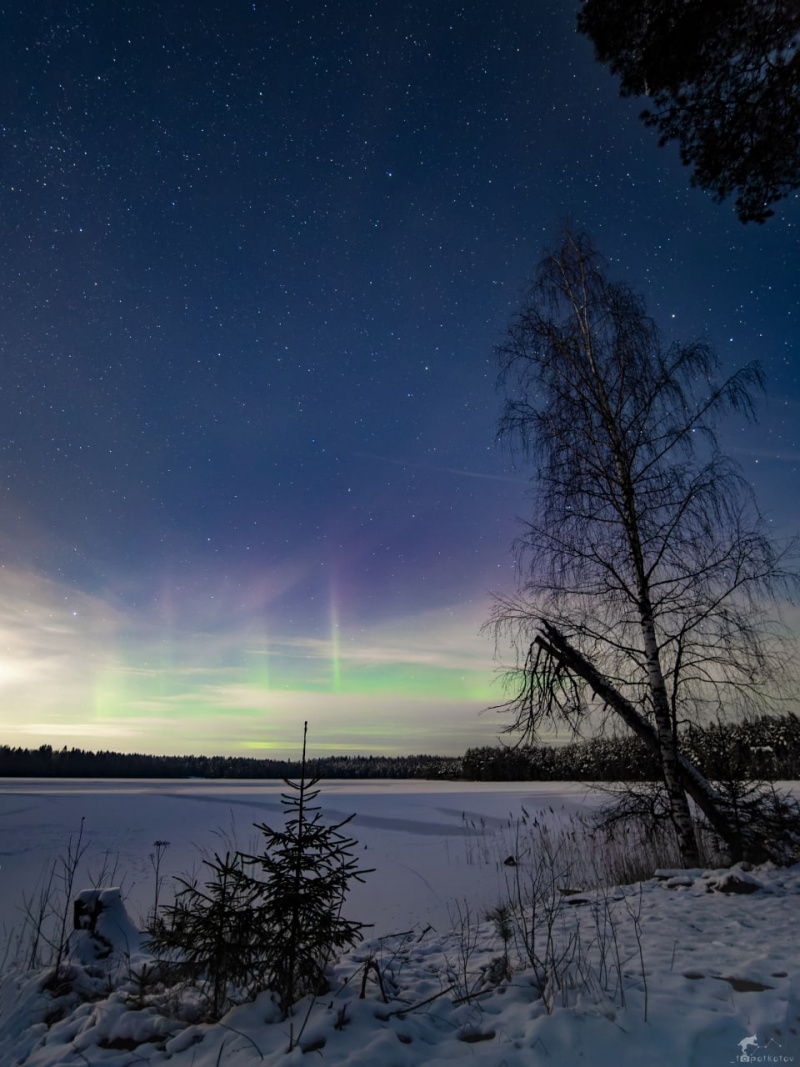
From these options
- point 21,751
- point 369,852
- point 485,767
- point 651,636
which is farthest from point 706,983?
point 21,751

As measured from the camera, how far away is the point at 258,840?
14.0 m

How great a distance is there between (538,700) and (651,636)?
2.29 m

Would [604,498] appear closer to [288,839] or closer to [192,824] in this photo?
[288,839]

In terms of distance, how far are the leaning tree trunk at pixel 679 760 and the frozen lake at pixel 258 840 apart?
364 centimetres

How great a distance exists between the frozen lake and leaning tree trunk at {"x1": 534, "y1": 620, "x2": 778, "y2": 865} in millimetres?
3641

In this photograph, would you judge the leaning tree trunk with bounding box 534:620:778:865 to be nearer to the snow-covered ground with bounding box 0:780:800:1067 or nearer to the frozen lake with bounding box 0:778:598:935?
the snow-covered ground with bounding box 0:780:800:1067

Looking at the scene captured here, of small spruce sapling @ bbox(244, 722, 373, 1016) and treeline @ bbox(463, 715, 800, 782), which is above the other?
treeline @ bbox(463, 715, 800, 782)

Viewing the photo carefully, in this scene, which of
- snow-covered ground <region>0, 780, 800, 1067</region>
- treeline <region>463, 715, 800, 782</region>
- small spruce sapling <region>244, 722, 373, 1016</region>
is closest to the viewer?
snow-covered ground <region>0, 780, 800, 1067</region>

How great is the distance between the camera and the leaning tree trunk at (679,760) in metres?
7.78

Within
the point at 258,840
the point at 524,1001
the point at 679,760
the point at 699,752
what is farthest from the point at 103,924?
the point at 258,840

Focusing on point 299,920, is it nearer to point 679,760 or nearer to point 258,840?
point 679,760

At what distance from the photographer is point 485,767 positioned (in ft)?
184

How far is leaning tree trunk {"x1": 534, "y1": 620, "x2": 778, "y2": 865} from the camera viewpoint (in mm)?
7781

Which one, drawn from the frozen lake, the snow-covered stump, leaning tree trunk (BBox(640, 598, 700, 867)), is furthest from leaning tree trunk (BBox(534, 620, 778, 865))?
the snow-covered stump
